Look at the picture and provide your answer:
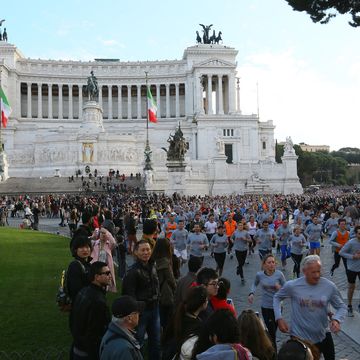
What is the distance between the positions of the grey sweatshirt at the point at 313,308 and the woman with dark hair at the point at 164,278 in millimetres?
1776

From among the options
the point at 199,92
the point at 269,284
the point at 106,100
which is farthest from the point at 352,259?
the point at 106,100

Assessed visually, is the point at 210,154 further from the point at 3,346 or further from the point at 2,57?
the point at 3,346

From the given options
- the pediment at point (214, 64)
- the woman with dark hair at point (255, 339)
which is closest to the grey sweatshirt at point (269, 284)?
the woman with dark hair at point (255, 339)

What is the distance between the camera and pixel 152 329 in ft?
22.2

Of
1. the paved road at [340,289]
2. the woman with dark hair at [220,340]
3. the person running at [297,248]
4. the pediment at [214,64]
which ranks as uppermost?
the pediment at [214,64]

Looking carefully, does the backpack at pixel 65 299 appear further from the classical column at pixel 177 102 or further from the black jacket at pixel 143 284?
the classical column at pixel 177 102

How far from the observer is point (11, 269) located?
46.1 ft

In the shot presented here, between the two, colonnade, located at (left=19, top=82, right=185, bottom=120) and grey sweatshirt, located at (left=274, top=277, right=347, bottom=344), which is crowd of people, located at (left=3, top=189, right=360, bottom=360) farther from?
colonnade, located at (left=19, top=82, right=185, bottom=120)

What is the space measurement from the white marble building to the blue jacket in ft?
174

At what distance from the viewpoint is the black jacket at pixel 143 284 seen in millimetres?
6441

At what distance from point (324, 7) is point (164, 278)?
12.4m

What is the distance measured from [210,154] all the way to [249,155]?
19.2 ft

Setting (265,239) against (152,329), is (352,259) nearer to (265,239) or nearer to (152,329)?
(265,239)

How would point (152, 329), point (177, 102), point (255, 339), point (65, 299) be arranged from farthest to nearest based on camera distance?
point (177, 102), point (152, 329), point (65, 299), point (255, 339)
